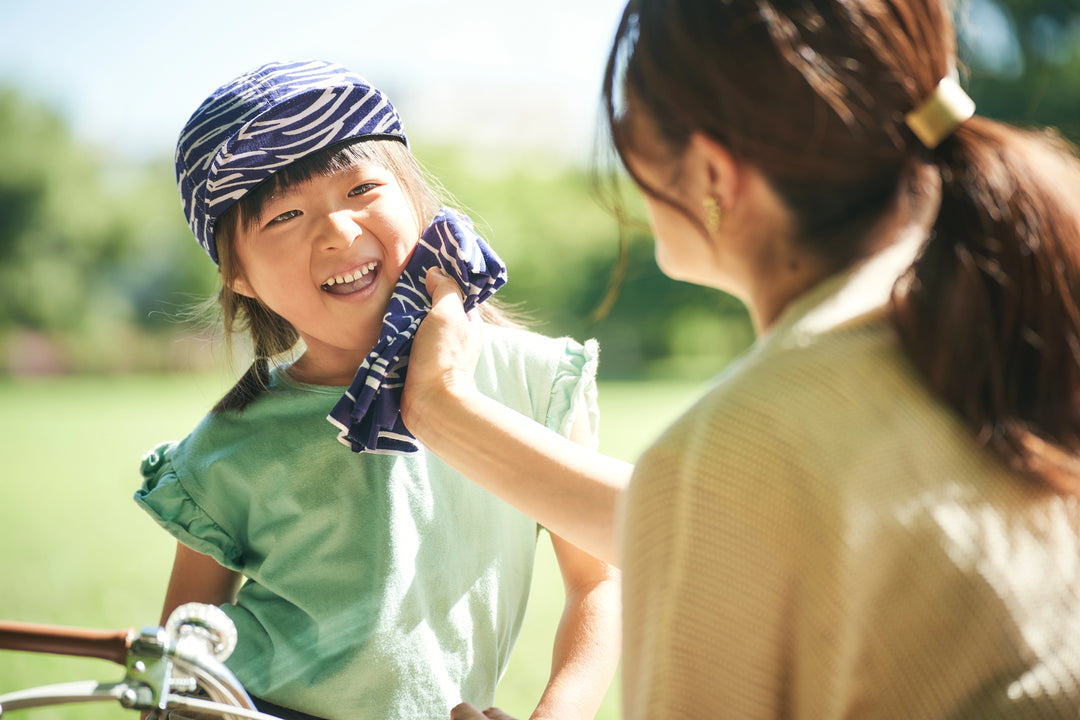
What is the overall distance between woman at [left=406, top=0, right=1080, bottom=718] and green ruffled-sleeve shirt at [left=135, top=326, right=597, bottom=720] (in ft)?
2.69

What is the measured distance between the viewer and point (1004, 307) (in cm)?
111

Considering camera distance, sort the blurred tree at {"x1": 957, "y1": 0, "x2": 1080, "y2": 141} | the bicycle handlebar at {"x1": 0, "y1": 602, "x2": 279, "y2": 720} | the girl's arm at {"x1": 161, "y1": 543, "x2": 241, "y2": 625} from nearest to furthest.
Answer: the bicycle handlebar at {"x1": 0, "y1": 602, "x2": 279, "y2": 720} < the girl's arm at {"x1": 161, "y1": 543, "x2": 241, "y2": 625} < the blurred tree at {"x1": 957, "y1": 0, "x2": 1080, "y2": 141}

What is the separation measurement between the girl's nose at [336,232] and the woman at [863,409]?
783 millimetres

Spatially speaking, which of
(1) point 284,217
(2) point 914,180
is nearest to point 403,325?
(1) point 284,217

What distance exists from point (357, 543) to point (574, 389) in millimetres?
522

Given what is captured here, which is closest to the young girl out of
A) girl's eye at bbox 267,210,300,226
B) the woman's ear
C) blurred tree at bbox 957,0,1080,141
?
girl's eye at bbox 267,210,300,226

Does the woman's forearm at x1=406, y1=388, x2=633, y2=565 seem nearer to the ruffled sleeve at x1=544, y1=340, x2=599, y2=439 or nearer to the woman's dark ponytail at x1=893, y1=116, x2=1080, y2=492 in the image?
the ruffled sleeve at x1=544, y1=340, x2=599, y2=439

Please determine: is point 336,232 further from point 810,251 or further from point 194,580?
point 810,251

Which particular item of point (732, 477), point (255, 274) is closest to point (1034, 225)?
point (732, 477)

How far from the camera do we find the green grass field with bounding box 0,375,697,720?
5.21m

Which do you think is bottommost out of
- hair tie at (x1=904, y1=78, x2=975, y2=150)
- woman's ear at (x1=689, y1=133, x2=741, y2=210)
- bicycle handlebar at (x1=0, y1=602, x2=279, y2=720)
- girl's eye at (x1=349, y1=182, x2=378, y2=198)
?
bicycle handlebar at (x1=0, y1=602, x2=279, y2=720)

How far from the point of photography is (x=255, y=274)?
6.35 feet

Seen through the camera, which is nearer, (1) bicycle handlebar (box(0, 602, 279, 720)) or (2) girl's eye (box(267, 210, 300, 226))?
(1) bicycle handlebar (box(0, 602, 279, 720))

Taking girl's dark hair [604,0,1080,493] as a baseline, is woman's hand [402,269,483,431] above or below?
below
